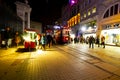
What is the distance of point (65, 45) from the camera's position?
3272 centimetres

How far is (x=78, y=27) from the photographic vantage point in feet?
175

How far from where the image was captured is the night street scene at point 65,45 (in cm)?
948

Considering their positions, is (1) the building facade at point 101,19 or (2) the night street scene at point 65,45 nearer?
(2) the night street scene at point 65,45

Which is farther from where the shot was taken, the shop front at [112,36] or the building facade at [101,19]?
the building facade at [101,19]

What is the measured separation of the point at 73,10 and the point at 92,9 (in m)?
20.1

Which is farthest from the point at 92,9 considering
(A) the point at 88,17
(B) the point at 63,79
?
(B) the point at 63,79

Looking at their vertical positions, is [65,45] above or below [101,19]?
below

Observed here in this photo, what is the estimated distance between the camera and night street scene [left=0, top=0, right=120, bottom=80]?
948cm

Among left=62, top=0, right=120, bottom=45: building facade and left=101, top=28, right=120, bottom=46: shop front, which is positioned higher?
left=62, top=0, right=120, bottom=45: building facade

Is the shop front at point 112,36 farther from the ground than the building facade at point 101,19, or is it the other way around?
the building facade at point 101,19

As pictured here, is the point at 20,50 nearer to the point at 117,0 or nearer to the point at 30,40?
the point at 30,40

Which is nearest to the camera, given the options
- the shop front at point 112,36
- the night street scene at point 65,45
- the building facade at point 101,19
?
the night street scene at point 65,45

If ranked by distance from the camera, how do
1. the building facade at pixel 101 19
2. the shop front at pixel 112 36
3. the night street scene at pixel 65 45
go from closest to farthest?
1. the night street scene at pixel 65 45
2. the shop front at pixel 112 36
3. the building facade at pixel 101 19

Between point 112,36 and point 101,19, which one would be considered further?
point 101,19
